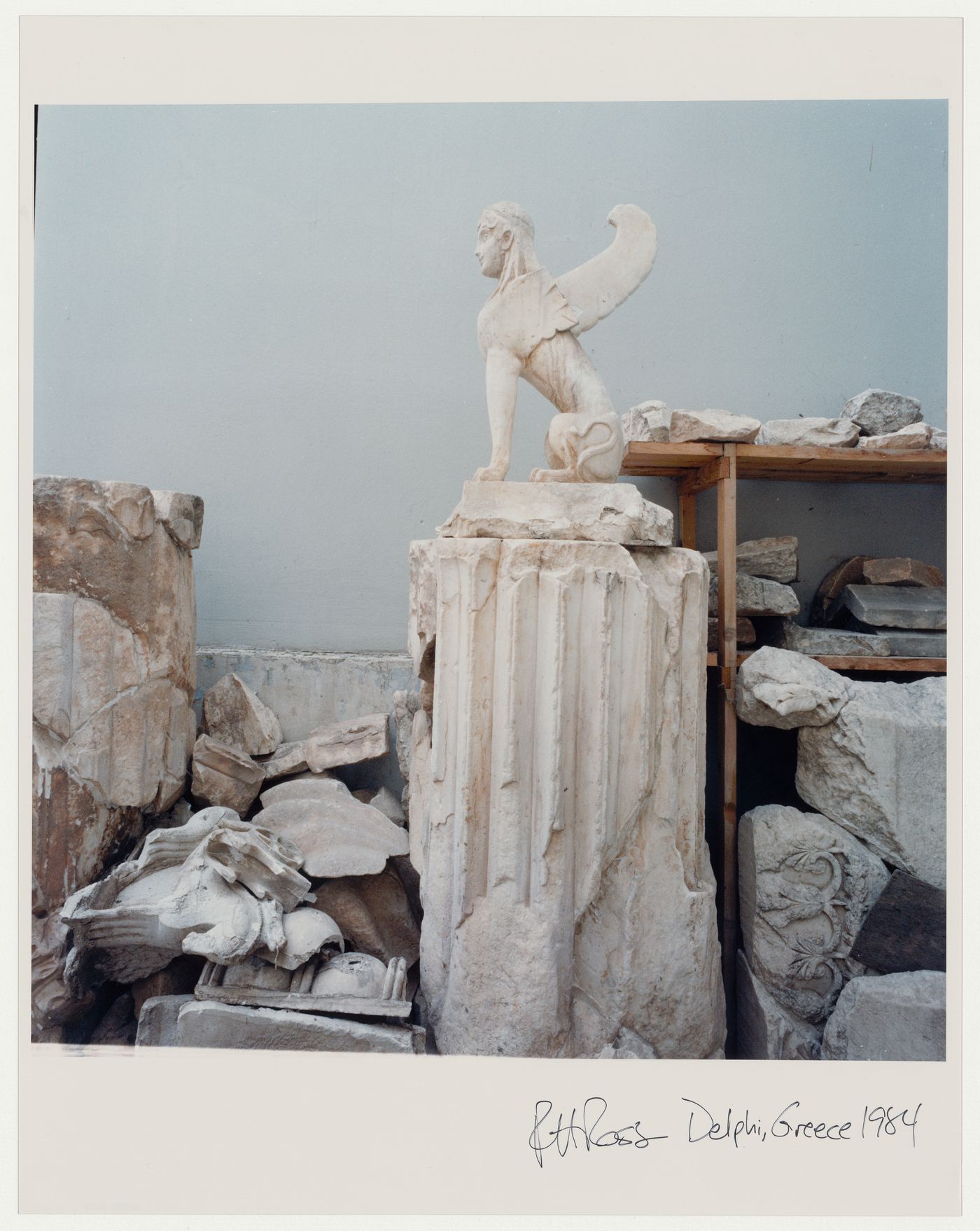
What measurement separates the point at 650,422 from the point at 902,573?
1250 millimetres

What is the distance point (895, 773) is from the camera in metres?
2.58

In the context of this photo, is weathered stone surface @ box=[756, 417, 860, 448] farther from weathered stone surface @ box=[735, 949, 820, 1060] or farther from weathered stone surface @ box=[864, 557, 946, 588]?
weathered stone surface @ box=[735, 949, 820, 1060]

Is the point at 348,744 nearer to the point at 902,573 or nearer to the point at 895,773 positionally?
the point at 895,773

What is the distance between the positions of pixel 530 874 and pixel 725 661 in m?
1.30

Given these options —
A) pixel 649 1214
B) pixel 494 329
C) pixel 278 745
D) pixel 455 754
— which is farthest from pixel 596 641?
pixel 278 745

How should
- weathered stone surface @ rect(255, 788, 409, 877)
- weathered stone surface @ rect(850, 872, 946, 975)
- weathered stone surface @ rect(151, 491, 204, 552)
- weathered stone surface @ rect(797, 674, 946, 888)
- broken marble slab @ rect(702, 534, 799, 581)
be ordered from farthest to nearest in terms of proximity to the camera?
1. broken marble slab @ rect(702, 534, 799, 581)
2. weathered stone surface @ rect(151, 491, 204, 552)
3. weathered stone surface @ rect(797, 674, 946, 888)
4. weathered stone surface @ rect(255, 788, 409, 877)
5. weathered stone surface @ rect(850, 872, 946, 975)

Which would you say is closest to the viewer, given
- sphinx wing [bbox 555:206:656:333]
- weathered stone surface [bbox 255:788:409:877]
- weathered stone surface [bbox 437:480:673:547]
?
weathered stone surface [bbox 437:480:673:547]

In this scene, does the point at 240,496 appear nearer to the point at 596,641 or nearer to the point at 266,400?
the point at 266,400

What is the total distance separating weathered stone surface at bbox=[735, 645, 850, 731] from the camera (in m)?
2.61

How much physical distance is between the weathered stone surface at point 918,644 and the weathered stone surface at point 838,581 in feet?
1.16

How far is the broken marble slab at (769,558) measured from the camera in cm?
318

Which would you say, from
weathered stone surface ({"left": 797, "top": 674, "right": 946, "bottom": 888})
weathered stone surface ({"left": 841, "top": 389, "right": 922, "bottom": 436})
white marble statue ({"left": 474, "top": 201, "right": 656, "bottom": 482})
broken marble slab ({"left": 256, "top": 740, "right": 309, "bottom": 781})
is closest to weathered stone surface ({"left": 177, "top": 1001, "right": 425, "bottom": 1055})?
broken marble slab ({"left": 256, "top": 740, "right": 309, "bottom": 781})

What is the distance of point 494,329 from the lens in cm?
208
